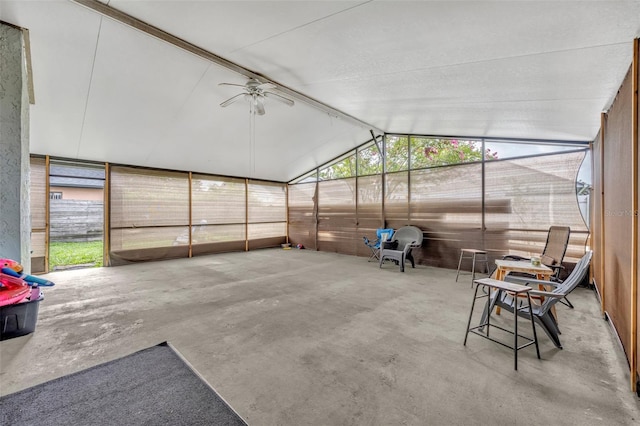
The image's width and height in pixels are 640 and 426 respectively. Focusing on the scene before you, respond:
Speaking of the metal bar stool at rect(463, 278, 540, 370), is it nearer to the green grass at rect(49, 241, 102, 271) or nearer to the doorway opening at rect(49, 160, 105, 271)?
the green grass at rect(49, 241, 102, 271)

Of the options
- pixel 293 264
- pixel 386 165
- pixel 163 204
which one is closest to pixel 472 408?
pixel 293 264

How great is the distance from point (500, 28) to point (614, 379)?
9.13ft

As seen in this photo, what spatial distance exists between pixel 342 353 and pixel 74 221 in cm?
1039

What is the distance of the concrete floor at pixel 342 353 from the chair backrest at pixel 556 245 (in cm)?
59

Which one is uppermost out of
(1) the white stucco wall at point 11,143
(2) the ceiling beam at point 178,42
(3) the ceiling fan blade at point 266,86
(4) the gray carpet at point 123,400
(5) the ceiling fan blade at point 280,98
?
(2) the ceiling beam at point 178,42

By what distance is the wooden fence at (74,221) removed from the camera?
28.3 feet

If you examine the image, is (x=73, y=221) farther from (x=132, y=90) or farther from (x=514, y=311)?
(x=514, y=311)

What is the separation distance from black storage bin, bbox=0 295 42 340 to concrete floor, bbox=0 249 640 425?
16 centimetres

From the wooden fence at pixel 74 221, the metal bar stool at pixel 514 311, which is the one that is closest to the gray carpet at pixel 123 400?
the metal bar stool at pixel 514 311

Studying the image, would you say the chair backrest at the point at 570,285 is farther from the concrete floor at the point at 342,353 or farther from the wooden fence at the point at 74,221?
the wooden fence at the point at 74,221

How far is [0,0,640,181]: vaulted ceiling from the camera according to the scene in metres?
2.17

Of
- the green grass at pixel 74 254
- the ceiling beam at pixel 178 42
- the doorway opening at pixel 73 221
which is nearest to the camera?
the ceiling beam at pixel 178 42

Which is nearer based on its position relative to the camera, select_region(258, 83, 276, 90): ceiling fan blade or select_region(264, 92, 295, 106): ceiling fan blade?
select_region(258, 83, 276, 90): ceiling fan blade

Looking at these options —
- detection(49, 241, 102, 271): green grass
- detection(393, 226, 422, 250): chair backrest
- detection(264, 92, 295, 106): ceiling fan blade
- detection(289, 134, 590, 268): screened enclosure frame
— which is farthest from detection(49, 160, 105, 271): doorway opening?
detection(393, 226, 422, 250): chair backrest
